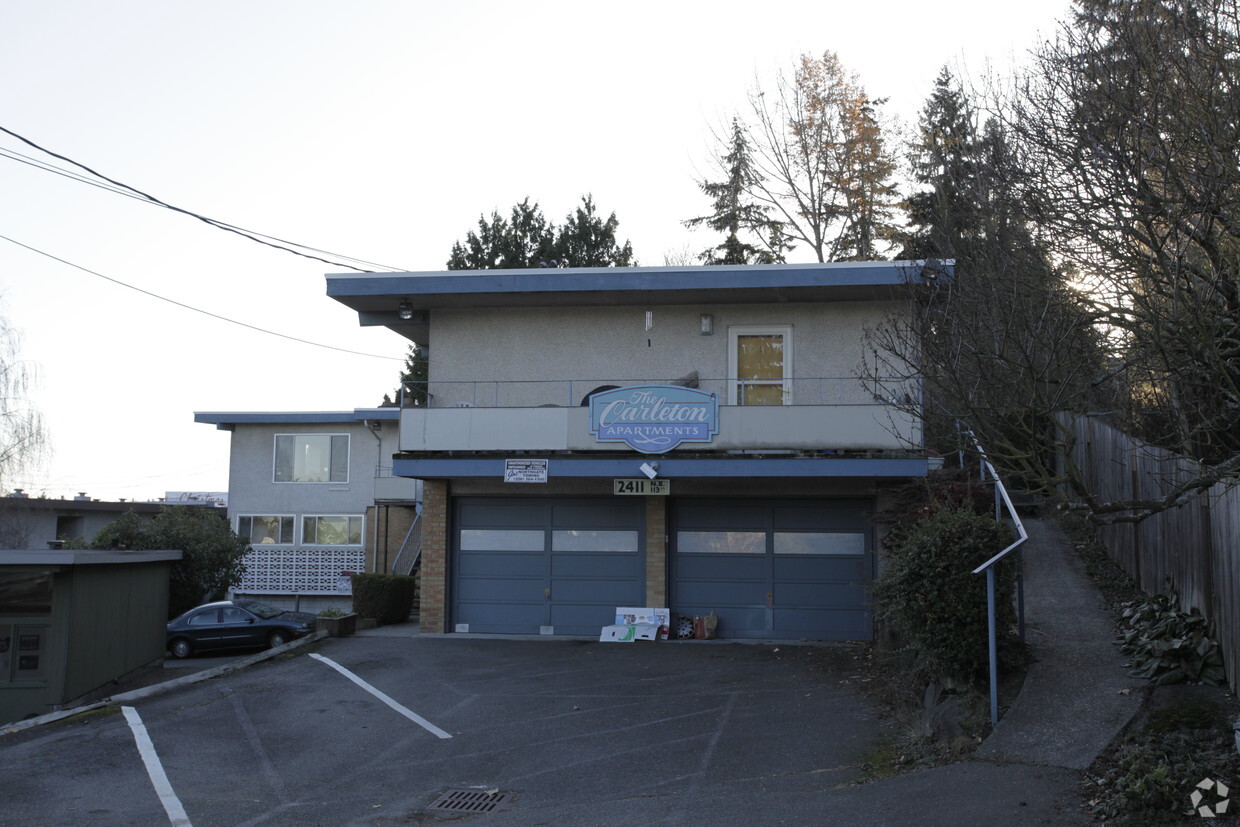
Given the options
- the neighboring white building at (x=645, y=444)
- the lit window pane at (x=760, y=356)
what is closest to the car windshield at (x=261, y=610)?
the neighboring white building at (x=645, y=444)

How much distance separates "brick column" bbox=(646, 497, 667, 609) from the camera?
701 inches

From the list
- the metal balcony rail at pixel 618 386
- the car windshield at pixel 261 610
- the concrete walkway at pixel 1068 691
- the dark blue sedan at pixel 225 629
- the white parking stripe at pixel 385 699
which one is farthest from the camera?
the car windshield at pixel 261 610

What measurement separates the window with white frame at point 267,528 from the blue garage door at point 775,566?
1689 cm

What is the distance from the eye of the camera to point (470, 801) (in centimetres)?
909

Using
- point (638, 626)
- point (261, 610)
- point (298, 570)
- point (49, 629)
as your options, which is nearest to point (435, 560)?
point (638, 626)

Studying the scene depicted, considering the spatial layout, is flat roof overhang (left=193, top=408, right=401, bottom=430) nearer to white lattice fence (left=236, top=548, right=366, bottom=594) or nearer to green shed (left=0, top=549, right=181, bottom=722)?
white lattice fence (left=236, top=548, right=366, bottom=594)

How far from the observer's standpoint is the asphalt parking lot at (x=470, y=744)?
880 centimetres

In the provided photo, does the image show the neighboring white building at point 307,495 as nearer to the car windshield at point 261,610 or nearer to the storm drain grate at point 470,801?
the car windshield at point 261,610

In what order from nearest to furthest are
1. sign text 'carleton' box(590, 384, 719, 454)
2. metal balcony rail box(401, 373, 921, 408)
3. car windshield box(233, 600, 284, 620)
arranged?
sign text 'carleton' box(590, 384, 719, 454) < metal balcony rail box(401, 373, 921, 408) < car windshield box(233, 600, 284, 620)

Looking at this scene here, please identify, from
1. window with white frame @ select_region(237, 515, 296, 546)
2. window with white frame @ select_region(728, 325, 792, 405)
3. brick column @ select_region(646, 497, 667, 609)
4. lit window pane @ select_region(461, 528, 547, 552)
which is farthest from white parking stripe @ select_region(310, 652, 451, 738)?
window with white frame @ select_region(237, 515, 296, 546)

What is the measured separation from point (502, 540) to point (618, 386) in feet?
11.2

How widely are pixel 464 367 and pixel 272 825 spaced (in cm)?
1111

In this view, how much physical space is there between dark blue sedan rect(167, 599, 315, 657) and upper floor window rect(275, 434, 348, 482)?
7.62 meters

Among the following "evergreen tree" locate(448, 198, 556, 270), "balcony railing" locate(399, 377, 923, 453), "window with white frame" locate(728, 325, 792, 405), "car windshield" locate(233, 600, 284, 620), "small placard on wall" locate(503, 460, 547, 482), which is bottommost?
"car windshield" locate(233, 600, 284, 620)
